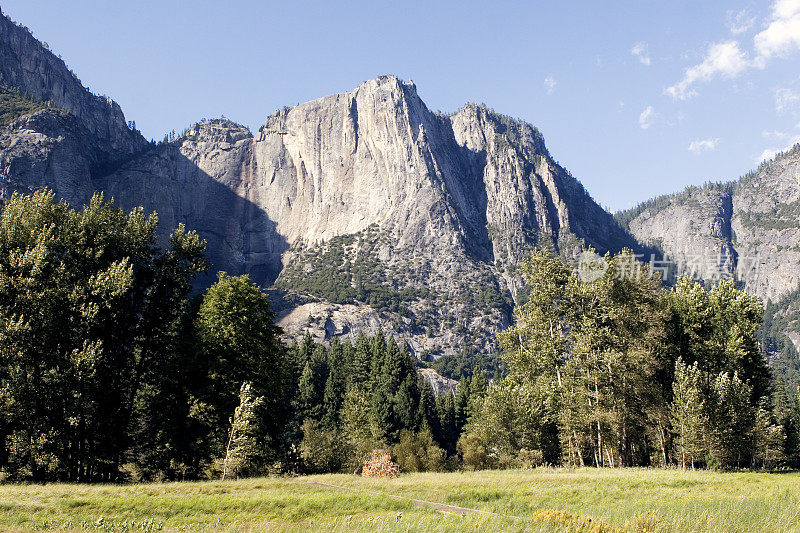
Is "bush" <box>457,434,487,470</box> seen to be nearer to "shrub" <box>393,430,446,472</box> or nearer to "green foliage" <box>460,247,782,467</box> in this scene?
"shrub" <box>393,430,446,472</box>

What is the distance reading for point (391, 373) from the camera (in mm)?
77438

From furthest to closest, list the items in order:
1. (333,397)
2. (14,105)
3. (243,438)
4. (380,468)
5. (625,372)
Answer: (14,105) → (333,397) → (380,468) → (625,372) → (243,438)

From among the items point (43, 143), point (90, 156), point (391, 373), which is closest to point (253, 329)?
point (391, 373)

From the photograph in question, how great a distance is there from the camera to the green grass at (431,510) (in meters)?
11.1

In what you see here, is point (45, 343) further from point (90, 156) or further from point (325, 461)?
point (90, 156)

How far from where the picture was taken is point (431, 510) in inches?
660

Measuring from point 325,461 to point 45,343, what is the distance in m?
25.0

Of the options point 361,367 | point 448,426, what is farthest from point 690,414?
point 448,426

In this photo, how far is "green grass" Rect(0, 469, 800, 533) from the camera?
1109 cm

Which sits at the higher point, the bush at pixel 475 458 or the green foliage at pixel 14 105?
the green foliage at pixel 14 105

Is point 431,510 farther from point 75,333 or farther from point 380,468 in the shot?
point 75,333

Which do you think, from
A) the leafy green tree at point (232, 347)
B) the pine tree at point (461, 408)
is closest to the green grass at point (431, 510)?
the leafy green tree at point (232, 347)

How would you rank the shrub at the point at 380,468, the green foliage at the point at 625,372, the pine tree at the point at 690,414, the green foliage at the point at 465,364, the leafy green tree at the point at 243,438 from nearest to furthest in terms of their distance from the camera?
the leafy green tree at the point at 243,438 < the pine tree at the point at 690,414 < the green foliage at the point at 625,372 < the shrub at the point at 380,468 < the green foliage at the point at 465,364

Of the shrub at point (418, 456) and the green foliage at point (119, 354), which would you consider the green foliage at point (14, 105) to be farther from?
the shrub at point (418, 456)
